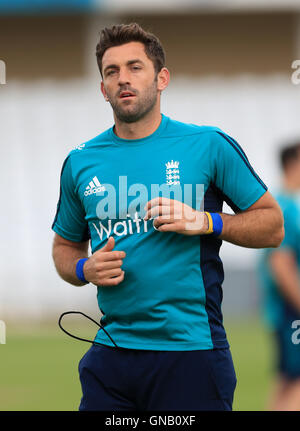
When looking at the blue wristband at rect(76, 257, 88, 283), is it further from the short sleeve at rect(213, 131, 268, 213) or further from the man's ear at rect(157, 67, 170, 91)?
the man's ear at rect(157, 67, 170, 91)

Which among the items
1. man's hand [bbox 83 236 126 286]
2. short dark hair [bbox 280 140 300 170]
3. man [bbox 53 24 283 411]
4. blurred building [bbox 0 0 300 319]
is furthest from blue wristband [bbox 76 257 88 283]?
blurred building [bbox 0 0 300 319]

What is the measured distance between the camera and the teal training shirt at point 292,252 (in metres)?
5.84

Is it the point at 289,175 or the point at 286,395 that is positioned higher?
the point at 289,175

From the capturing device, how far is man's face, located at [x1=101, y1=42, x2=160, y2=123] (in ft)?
10.7

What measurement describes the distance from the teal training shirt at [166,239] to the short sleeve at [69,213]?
178mm

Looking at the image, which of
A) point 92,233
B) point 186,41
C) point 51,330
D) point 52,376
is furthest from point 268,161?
point 92,233

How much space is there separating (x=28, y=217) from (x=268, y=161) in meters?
5.31


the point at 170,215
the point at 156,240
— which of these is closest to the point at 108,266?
Answer: the point at 156,240

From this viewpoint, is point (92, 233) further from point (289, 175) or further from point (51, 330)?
point (51, 330)

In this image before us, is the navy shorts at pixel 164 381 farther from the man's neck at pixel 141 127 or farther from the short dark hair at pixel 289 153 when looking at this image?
the short dark hair at pixel 289 153

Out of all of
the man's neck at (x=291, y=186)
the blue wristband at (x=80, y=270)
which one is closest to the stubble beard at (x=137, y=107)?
the blue wristband at (x=80, y=270)

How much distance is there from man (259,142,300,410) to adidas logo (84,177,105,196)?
2.66 metres

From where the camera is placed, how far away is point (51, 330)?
13438 mm
